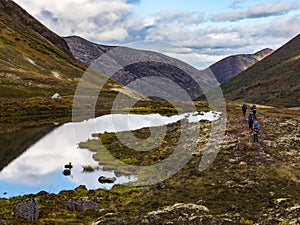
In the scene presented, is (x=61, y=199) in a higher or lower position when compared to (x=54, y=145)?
lower

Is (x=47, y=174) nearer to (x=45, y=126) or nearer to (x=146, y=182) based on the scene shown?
(x=146, y=182)

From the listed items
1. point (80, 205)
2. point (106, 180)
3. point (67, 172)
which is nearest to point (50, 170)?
point (67, 172)

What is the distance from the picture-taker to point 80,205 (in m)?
30.2

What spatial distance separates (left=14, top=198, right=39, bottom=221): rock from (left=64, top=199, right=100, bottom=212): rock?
3.68 metres

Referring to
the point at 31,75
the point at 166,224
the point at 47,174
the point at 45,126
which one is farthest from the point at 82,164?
the point at 31,75

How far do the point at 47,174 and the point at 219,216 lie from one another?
26785 millimetres

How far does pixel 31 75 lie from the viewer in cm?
17275

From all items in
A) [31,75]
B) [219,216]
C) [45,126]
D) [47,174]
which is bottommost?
[219,216]

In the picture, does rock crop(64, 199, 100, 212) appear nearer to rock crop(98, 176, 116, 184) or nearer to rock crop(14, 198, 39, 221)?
rock crop(14, 198, 39, 221)

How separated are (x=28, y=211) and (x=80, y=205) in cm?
474

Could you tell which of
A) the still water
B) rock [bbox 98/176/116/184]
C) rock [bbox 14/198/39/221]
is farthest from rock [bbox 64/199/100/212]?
rock [bbox 98/176/116/184]

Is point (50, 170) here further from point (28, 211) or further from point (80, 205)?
point (28, 211)

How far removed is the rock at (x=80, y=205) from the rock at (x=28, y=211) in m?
3.68

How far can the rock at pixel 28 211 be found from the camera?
26562 mm
